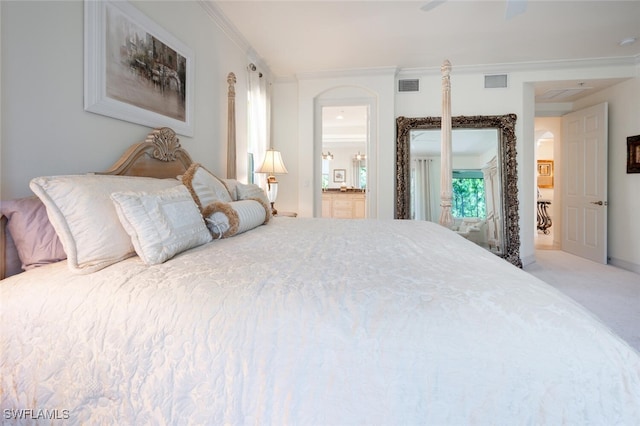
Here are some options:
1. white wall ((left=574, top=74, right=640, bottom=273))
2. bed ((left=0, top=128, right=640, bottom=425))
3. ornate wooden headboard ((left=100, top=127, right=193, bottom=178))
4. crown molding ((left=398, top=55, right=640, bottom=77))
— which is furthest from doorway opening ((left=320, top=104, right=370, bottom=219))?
bed ((left=0, top=128, right=640, bottom=425))

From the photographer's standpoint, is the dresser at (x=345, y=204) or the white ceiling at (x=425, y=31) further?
the dresser at (x=345, y=204)

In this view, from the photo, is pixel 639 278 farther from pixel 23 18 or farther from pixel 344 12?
pixel 23 18

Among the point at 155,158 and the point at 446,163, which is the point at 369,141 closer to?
the point at 446,163

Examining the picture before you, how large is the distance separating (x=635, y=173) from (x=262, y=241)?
4.90m

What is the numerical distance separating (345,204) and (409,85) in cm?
318

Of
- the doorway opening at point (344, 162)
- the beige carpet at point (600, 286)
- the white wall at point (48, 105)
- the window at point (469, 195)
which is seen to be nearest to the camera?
the white wall at point (48, 105)

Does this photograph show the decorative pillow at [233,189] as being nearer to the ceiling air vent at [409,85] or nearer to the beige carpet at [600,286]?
the beige carpet at [600,286]

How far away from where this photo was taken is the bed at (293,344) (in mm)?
643

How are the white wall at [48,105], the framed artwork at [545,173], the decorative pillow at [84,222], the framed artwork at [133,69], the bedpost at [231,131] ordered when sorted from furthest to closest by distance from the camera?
the framed artwork at [545,173] < the bedpost at [231,131] < the framed artwork at [133,69] < the white wall at [48,105] < the decorative pillow at [84,222]

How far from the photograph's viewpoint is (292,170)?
14.9 feet

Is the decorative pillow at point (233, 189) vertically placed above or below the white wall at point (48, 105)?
below

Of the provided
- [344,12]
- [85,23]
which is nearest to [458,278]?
[85,23]

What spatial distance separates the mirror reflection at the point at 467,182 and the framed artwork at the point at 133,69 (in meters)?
3.06

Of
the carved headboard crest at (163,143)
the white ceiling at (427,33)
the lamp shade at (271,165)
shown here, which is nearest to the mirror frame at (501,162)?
the white ceiling at (427,33)
